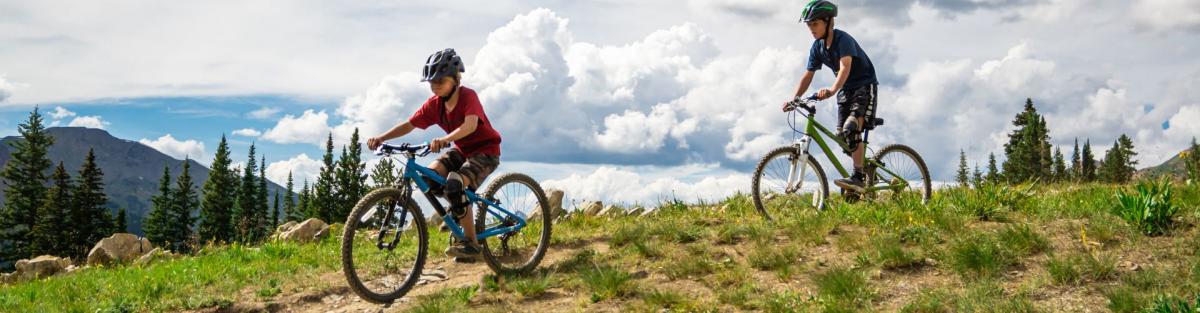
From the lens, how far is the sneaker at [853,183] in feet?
32.2

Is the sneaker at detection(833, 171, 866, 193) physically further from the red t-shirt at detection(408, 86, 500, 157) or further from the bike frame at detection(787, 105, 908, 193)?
the red t-shirt at detection(408, 86, 500, 157)

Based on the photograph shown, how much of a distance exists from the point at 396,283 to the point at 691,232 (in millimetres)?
3278

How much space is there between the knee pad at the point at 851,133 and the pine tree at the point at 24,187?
7295 cm

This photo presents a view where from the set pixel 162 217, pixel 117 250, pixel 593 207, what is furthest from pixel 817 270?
pixel 162 217

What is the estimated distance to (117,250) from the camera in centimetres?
1672

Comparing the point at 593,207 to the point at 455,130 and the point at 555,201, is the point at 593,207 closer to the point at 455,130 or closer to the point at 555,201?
the point at 555,201

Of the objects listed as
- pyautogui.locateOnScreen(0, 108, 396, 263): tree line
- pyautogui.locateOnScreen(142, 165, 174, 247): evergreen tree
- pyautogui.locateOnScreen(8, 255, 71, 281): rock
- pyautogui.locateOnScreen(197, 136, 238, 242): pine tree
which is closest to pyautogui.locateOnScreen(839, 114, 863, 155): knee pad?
pyautogui.locateOnScreen(8, 255, 71, 281): rock

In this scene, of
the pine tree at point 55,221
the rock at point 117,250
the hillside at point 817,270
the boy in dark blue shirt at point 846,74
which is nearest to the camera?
the hillside at point 817,270

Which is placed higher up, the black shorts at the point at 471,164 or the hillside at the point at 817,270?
the black shorts at the point at 471,164

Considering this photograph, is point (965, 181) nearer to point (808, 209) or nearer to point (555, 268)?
point (808, 209)

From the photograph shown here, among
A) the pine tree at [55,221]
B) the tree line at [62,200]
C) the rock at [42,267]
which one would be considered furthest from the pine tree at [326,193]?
the rock at [42,267]

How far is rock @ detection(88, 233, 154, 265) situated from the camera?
16500mm

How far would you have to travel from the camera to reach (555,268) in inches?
322

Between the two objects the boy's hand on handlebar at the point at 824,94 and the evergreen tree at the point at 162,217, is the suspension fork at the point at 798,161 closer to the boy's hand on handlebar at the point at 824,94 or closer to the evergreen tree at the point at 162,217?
the boy's hand on handlebar at the point at 824,94
